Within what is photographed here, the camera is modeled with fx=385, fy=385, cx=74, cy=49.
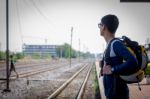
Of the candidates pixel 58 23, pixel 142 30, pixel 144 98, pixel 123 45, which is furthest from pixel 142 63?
pixel 58 23

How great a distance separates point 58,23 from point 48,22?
40 cm

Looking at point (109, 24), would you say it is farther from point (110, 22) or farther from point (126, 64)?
point (126, 64)

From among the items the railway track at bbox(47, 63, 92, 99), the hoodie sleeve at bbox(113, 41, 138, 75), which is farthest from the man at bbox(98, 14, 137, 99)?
the railway track at bbox(47, 63, 92, 99)

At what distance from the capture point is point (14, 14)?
13.2 m

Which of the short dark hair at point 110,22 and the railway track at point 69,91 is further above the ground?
the short dark hair at point 110,22

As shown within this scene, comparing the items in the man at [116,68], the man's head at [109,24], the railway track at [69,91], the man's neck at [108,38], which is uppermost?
the man's head at [109,24]

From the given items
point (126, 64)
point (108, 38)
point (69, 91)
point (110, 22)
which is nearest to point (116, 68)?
point (126, 64)

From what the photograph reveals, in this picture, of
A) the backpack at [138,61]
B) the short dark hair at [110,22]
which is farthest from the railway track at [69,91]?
the backpack at [138,61]

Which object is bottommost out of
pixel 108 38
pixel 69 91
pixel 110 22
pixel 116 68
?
pixel 69 91

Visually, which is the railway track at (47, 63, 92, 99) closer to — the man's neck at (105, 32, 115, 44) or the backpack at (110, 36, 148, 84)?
the man's neck at (105, 32, 115, 44)

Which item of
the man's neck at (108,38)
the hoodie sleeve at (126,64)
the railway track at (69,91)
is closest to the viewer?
the hoodie sleeve at (126,64)

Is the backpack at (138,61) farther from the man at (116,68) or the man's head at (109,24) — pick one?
the man's head at (109,24)

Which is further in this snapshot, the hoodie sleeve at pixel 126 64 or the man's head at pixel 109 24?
the man's head at pixel 109 24

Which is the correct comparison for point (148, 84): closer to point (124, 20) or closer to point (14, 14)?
point (124, 20)
